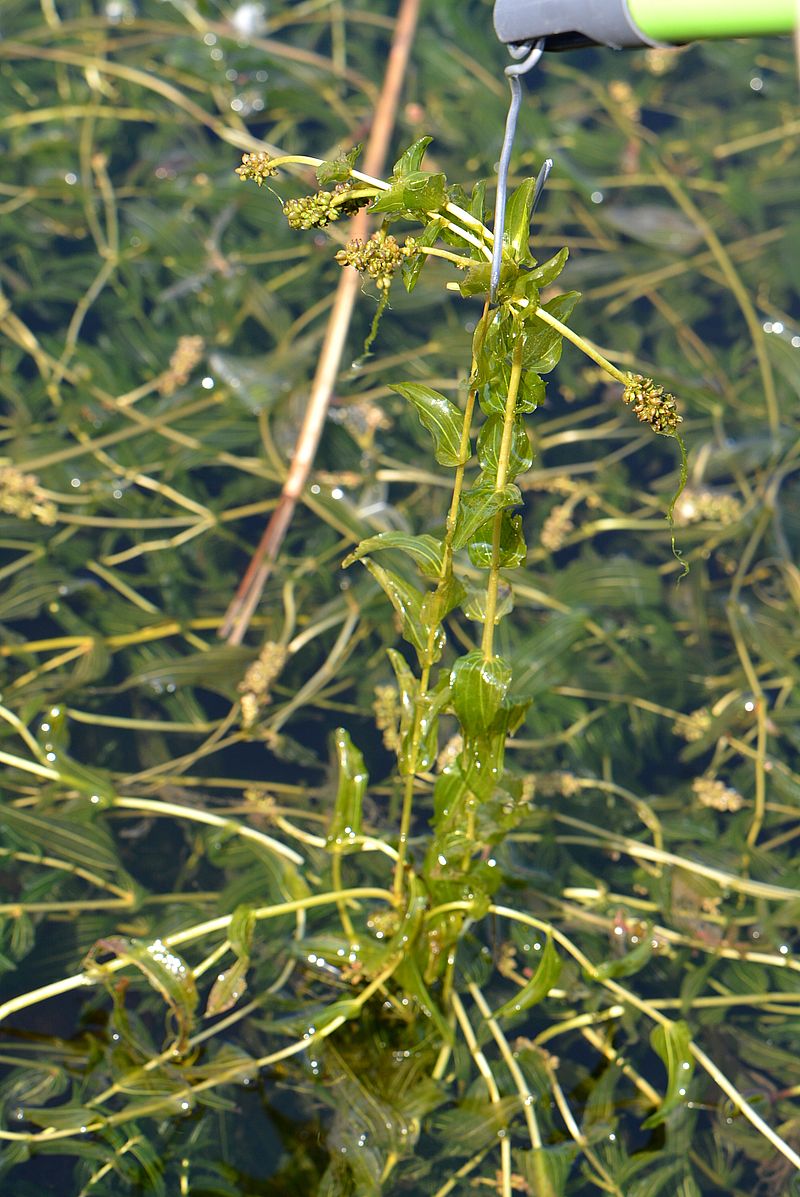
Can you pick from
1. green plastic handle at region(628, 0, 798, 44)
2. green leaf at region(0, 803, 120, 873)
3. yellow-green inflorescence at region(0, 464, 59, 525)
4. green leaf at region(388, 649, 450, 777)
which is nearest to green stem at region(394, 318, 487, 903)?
green leaf at region(388, 649, 450, 777)

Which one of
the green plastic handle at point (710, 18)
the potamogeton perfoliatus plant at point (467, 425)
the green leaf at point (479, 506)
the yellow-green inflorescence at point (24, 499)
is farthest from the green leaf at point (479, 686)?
the yellow-green inflorescence at point (24, 499)

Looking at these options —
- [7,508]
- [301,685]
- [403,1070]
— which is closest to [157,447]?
[7,508]

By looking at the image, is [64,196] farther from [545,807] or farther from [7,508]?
[545,807]

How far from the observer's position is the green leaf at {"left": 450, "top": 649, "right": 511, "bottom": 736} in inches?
39.7

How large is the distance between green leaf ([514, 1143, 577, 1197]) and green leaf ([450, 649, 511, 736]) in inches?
19.7

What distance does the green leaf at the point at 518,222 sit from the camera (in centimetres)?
84

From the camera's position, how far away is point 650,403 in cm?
78

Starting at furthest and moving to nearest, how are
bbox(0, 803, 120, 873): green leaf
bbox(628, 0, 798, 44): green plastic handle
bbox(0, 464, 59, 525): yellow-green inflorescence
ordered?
bbox(0, 464, 59, 525): yellow-green inflorescence < bbox(0, 803, 120, 873): green leaf < bbox(628, 0, 798, 44): green plastic handle

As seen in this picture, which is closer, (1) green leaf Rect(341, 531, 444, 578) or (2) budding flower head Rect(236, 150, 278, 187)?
(2) budding flower head Rect(236, 150, 278, 187)

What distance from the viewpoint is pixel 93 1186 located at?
3.79 ft

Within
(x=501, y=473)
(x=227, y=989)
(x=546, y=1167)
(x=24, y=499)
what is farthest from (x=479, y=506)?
(x=24, y=499)

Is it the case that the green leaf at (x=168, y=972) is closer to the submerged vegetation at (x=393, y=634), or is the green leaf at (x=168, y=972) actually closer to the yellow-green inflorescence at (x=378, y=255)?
the submerged vegetation at (x=393, y=634)

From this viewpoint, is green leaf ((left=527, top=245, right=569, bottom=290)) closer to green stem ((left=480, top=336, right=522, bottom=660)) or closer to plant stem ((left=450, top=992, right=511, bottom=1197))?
green stem ((left=480, top=336, right=522, bottom=660))

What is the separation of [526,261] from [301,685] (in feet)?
2.91
